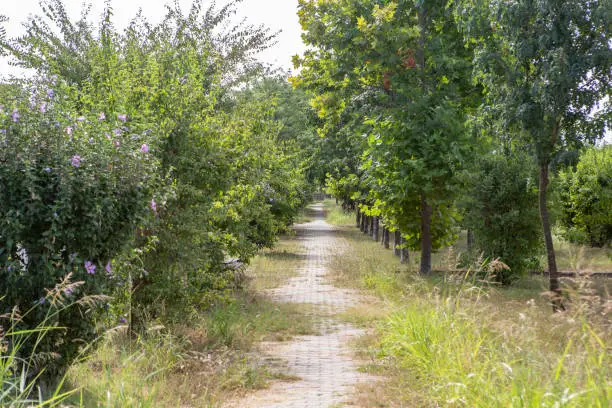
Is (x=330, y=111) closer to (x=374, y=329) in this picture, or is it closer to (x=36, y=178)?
(x=374, y=329)

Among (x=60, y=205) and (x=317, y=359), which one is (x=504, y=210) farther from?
(x=60, y=205)

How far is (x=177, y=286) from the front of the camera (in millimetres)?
9336

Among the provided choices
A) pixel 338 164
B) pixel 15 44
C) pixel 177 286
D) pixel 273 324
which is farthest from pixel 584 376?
pixel 338 164

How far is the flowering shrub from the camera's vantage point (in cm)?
A: 584

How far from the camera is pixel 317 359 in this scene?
29.2 feet

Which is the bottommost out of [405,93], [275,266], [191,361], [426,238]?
[275,266]

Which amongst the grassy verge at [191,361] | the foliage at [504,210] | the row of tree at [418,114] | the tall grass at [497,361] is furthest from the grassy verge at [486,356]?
the foliage at [504,210]

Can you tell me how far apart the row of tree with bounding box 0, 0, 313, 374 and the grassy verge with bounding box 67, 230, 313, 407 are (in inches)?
16.5

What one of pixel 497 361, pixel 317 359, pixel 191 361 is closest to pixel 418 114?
pixel 317 359

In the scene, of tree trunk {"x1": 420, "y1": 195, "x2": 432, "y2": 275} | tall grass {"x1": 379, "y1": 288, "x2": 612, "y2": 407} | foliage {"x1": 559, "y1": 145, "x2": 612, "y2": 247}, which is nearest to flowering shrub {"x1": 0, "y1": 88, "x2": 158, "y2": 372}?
tall grass {"x1": 379, "y1": 288, "x2": 612, "y2": 407}

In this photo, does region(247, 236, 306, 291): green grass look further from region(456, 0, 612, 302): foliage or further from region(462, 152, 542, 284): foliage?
region(456, 0, 612, 302): foliage

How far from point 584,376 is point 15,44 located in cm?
1155

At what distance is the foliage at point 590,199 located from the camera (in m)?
26.9

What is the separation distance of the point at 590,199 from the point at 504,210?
1181 centimetres
